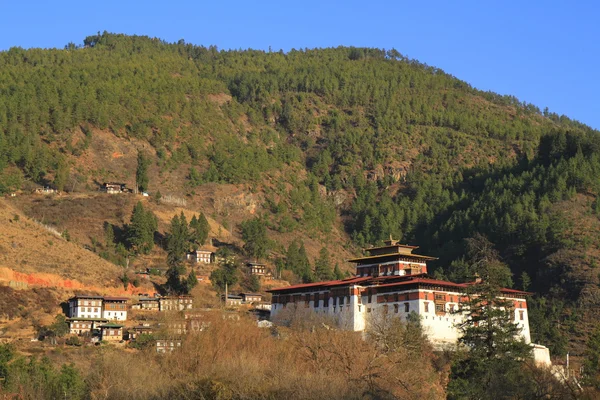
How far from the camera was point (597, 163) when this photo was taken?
16362 centimetres

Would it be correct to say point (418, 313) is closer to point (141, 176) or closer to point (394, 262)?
point (394, 262)

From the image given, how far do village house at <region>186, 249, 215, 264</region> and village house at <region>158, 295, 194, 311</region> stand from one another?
19.7 metres

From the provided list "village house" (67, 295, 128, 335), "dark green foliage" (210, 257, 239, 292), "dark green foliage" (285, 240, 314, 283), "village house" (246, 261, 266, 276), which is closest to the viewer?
"village house" (67, 295, 128, 335)

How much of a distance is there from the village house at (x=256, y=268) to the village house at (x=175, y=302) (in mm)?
22908

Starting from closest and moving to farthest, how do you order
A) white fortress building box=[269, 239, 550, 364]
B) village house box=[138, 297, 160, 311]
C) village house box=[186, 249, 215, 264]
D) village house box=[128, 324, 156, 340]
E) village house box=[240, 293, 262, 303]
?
white fortress building box=[269, 239, 550, 364] < village house box=[128, 324, 156, 340] < village house box=[138, 297, 160, 311] < village house box=[240, 293, 262, 303] < village house box=[186, 249, 215, 264]

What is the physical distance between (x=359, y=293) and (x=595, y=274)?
38901 mm

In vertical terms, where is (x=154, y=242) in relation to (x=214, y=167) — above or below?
below

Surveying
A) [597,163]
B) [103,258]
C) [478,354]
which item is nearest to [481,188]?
[597,163]

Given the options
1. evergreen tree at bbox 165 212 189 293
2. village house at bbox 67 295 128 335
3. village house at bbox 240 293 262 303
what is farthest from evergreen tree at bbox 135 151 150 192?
village house at bbox 67 295 128 335

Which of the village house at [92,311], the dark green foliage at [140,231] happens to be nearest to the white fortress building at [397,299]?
the village house at [92,311]

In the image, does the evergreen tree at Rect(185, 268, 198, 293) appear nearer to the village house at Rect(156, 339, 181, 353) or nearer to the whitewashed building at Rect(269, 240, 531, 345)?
the whitewashed building at Rect(269, 240, 531, 345)

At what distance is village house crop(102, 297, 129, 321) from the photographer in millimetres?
116069

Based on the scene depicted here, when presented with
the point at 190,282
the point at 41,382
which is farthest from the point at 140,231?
the point at 41,382

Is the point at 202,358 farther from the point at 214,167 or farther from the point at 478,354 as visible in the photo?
the point at 214,167
